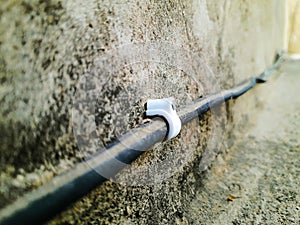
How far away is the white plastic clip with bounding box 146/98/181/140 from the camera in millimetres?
600

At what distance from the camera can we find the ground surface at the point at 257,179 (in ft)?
2.84

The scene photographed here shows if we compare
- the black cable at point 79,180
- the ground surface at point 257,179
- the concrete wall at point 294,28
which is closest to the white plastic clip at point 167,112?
the black cable at point 79,180

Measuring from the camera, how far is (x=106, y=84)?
0.55 metres

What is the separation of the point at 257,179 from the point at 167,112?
25.8 inches

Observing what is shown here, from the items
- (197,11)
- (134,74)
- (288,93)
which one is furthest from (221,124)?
(288,93)

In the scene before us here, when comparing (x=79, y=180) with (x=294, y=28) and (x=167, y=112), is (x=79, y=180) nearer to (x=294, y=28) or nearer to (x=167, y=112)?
(x=167, y=112)

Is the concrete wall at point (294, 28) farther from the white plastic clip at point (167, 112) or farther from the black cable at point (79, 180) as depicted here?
the black cable at point (79, 180)

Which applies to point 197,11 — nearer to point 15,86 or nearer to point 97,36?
point 97,36

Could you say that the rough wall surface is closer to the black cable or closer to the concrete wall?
the black cable

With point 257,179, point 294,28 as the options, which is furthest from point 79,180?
point 294,28

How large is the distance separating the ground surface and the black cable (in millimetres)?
443

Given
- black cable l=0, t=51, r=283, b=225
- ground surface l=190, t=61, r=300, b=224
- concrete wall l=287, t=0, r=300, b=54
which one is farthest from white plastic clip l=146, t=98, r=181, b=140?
concrete wall l=287, t=0, r=300, b=54

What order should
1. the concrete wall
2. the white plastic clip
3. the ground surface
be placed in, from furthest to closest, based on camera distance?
the concrete wall → the ground surface → the white plastic clip

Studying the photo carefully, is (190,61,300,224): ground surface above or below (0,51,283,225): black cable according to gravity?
below
